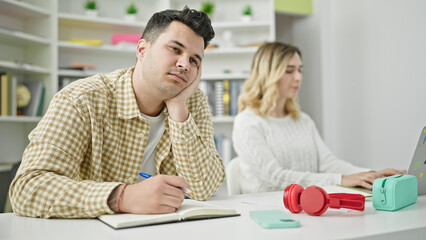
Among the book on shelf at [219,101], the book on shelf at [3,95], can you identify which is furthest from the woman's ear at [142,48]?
the book on shelf at [219,101]

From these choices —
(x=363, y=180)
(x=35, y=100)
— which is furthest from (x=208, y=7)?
(x=363, y=180)

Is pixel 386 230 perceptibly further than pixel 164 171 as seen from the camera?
No

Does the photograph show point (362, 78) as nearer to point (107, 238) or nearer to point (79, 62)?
point (79, 62)

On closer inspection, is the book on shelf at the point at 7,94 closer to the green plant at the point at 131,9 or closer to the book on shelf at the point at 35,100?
the book on shelf at the point at 35,100

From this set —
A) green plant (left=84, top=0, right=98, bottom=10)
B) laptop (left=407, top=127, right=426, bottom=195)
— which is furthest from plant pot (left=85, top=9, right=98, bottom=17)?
laptop (left=407, top=127, right=426, bottom=195)

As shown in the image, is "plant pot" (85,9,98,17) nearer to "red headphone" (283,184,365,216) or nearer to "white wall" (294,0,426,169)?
"white wall" (294,0,426,169)

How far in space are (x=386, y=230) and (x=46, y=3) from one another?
302 cm

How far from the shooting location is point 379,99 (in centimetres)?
302

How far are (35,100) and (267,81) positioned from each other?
5.77 feet

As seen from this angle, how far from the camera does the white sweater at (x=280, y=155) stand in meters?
1.91

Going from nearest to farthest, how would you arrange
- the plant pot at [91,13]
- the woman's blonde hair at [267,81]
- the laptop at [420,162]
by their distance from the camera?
the laptop at [420,162], the woman's blonde hair at [267,81], the plant pot at [91,13]

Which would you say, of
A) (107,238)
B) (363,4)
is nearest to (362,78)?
(363,4)

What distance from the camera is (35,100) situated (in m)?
2.95

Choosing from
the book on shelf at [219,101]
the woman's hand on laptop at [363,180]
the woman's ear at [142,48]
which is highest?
the woman's ear at [142,48]
